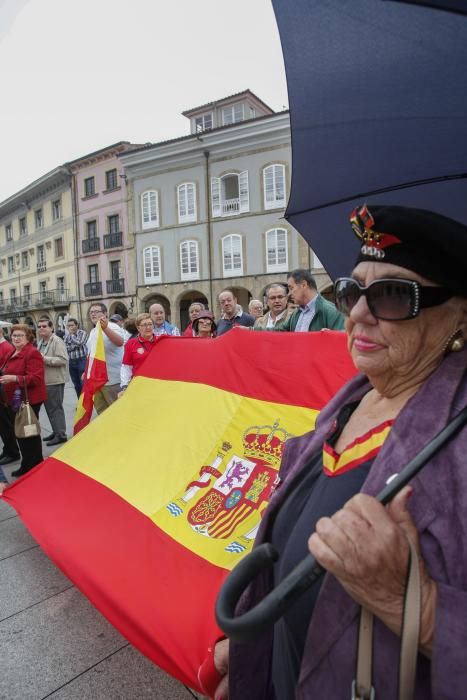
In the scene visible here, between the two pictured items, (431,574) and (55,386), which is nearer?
(431,574)

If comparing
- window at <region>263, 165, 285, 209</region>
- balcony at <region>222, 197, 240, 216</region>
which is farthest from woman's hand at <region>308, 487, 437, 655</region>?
balcony at <region>222, 197, 240, 216</region>

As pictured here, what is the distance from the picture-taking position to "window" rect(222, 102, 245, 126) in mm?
24484

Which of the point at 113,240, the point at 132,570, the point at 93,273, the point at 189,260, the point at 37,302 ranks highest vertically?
the point at 113,240

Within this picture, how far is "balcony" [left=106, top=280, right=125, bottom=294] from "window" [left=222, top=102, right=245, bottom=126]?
11163 millimetres

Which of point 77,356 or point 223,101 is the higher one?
point 223,101

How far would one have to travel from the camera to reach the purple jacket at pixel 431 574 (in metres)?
0.69

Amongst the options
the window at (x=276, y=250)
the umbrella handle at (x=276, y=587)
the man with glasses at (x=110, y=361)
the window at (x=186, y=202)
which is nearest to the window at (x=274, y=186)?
the window at (x=276, y=250)

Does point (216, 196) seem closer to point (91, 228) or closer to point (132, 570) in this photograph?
point (91, 228)

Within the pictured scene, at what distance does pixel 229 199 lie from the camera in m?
23.2

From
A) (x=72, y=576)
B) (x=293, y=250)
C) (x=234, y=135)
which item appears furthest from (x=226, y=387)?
(x=234, y=135)

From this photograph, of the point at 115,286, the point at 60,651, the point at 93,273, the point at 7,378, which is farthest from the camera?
the point at 93,273

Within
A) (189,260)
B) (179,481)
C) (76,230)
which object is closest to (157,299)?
(189,260)

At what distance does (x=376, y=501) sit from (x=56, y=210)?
34.8m

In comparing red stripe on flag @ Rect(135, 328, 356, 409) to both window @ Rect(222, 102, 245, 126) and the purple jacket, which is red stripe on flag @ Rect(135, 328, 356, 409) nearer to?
the purple jacket
